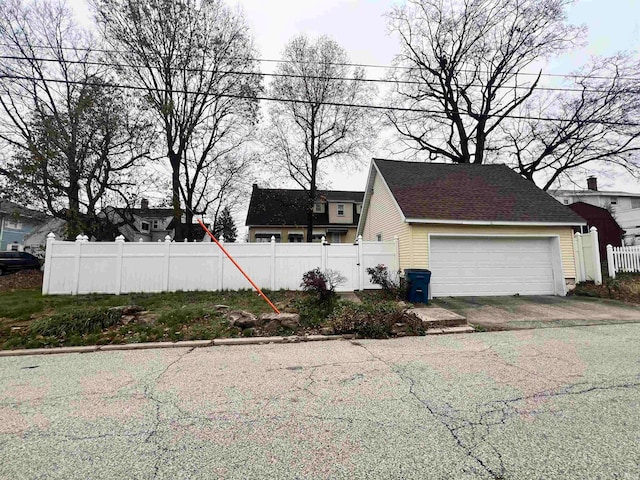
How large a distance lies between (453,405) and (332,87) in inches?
819

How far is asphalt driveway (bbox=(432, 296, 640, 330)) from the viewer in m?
6.75

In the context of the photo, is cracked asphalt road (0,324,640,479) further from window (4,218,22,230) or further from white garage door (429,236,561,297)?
window (4,218,22,230)

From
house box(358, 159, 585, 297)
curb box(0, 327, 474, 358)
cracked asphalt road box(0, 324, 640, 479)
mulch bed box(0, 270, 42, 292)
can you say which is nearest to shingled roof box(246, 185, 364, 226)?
mulch bed box(0, 270, 42, 292)

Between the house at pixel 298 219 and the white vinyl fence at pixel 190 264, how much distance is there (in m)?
14.5

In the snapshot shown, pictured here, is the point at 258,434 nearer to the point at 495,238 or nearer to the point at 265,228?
the point at 495,238

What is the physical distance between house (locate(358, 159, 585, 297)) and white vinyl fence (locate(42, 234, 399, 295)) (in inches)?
46.1

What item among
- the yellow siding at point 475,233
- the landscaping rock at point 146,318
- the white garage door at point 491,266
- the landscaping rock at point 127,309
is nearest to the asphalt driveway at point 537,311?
the white garage door at point 491,266

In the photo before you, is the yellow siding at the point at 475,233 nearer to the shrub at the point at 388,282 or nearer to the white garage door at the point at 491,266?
the white garage door at the point at 491,266

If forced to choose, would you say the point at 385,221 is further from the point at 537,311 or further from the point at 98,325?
the point at 98,325

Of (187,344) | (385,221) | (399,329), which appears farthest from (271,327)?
(385,221)

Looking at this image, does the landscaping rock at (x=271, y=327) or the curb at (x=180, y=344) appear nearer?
the curb at (x=180, y=344)

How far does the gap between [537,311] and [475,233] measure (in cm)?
330

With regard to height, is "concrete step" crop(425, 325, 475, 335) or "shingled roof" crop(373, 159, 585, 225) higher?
"shingled roof" crop(373, 159, 585, 225)

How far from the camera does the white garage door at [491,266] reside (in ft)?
33.8
